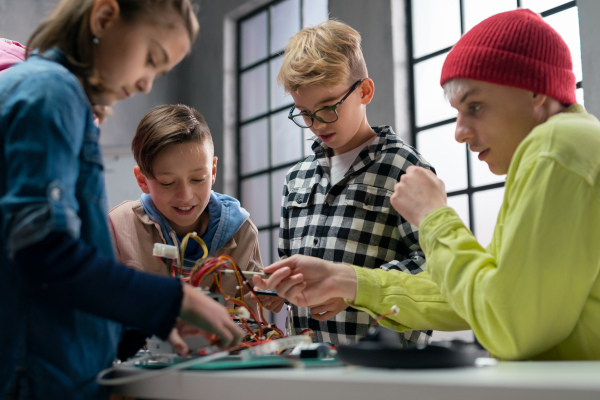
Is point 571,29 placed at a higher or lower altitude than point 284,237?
higher

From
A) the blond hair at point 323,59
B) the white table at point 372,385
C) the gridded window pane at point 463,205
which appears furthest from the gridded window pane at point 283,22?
the white table at point 372,385

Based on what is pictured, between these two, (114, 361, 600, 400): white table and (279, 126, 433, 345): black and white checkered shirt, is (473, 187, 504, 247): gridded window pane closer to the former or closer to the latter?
(279, 126, 433, 345): black and white checkered shirt

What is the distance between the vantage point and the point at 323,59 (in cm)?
Result: 173

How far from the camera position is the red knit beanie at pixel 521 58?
108 centimetres

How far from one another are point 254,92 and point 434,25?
2.05 meters

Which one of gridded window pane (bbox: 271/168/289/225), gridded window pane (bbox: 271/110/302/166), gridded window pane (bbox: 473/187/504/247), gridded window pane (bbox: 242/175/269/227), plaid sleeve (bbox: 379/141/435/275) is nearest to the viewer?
plaid sleeve (bbox: 379/141/435/275)

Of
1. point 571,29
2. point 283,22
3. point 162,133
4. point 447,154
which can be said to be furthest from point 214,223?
point 283,22

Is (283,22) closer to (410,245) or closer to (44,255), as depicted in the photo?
(410,245)

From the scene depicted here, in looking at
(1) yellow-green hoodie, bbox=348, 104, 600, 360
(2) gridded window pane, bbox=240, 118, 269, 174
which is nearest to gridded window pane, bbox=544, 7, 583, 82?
(1) yellow-green hoodie, bbox=348, 104, 600, 360

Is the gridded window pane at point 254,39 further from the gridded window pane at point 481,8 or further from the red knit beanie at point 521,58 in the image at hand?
the red knit beanie at point 521,58

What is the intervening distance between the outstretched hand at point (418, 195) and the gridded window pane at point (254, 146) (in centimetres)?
422

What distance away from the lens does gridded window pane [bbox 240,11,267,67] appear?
5.45 metres

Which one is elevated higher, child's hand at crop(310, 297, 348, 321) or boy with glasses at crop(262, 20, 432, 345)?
boy with glasses at crop(262, 20, 432, 345)

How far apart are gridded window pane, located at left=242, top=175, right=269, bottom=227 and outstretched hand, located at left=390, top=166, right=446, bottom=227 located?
13.5 ft
